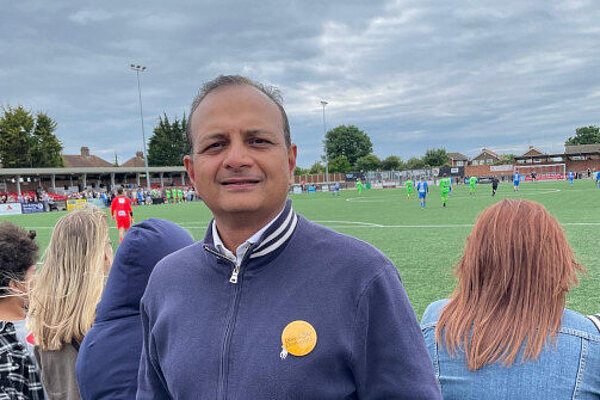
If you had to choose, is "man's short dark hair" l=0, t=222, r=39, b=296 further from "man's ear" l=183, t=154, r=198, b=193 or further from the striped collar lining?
the striped collar lining

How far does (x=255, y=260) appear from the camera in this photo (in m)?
1.46

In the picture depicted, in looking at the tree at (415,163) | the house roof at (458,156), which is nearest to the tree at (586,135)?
the house roof at (458,156)

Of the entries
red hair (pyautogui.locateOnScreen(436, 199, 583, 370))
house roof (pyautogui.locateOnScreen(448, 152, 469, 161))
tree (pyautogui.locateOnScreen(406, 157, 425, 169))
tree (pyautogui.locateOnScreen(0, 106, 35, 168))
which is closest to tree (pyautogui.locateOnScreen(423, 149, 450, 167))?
tree (pyautogui.locateOnScreen(406, 157, 425, 169))

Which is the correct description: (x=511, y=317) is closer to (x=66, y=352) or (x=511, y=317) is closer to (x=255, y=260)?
(x=255, y=260)

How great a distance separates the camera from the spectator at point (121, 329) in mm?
1936

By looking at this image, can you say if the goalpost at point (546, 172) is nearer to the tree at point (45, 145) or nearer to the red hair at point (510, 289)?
the tree at point (45, 145)

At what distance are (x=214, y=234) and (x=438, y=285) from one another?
6.36 m

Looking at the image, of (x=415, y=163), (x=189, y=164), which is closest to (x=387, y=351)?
(x=189, y=164)

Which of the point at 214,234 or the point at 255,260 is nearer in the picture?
the point at 255,260

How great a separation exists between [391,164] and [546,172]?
32207 mm

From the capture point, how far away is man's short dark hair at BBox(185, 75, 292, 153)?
1575 mm

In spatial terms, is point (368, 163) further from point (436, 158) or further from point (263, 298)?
point (263, 298)

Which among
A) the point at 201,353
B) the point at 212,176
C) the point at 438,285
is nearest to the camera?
the point at 201,353

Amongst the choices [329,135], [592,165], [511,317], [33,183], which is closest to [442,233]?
[511,317]
